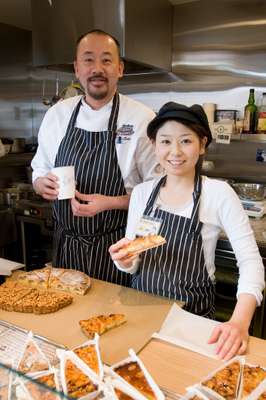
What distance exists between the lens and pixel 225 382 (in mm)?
777

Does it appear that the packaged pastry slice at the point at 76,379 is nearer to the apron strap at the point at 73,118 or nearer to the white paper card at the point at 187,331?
the white paper card at the point at 187,331

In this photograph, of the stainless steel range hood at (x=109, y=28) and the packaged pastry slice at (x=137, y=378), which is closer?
the packaged pastry slice at (x=137, y=378)

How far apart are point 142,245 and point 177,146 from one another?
37 centimetres

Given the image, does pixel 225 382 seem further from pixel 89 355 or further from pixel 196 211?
pixel 196 211

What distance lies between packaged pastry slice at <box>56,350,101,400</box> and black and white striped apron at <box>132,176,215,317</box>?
0.59 m

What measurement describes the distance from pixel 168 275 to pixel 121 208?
0.48 metres

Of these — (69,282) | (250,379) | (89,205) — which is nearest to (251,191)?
(89,205)

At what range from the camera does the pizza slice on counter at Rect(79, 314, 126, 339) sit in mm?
1062

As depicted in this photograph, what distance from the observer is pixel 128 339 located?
1052 millimetres

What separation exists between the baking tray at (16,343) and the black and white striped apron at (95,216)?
2.21ft

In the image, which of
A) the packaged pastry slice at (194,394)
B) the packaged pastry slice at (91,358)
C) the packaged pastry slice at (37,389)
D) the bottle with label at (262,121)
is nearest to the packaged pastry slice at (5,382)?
the packaged pastry slice at (37,389)

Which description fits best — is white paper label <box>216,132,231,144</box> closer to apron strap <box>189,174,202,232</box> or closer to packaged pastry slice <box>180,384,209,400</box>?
apron strap <box>189,174,202,232</box>

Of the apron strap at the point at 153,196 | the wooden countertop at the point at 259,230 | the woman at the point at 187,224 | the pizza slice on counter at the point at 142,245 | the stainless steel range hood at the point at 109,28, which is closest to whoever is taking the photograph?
the pizza slice on counter at the point at 142,245

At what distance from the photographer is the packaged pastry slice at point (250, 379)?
0.77 metres
